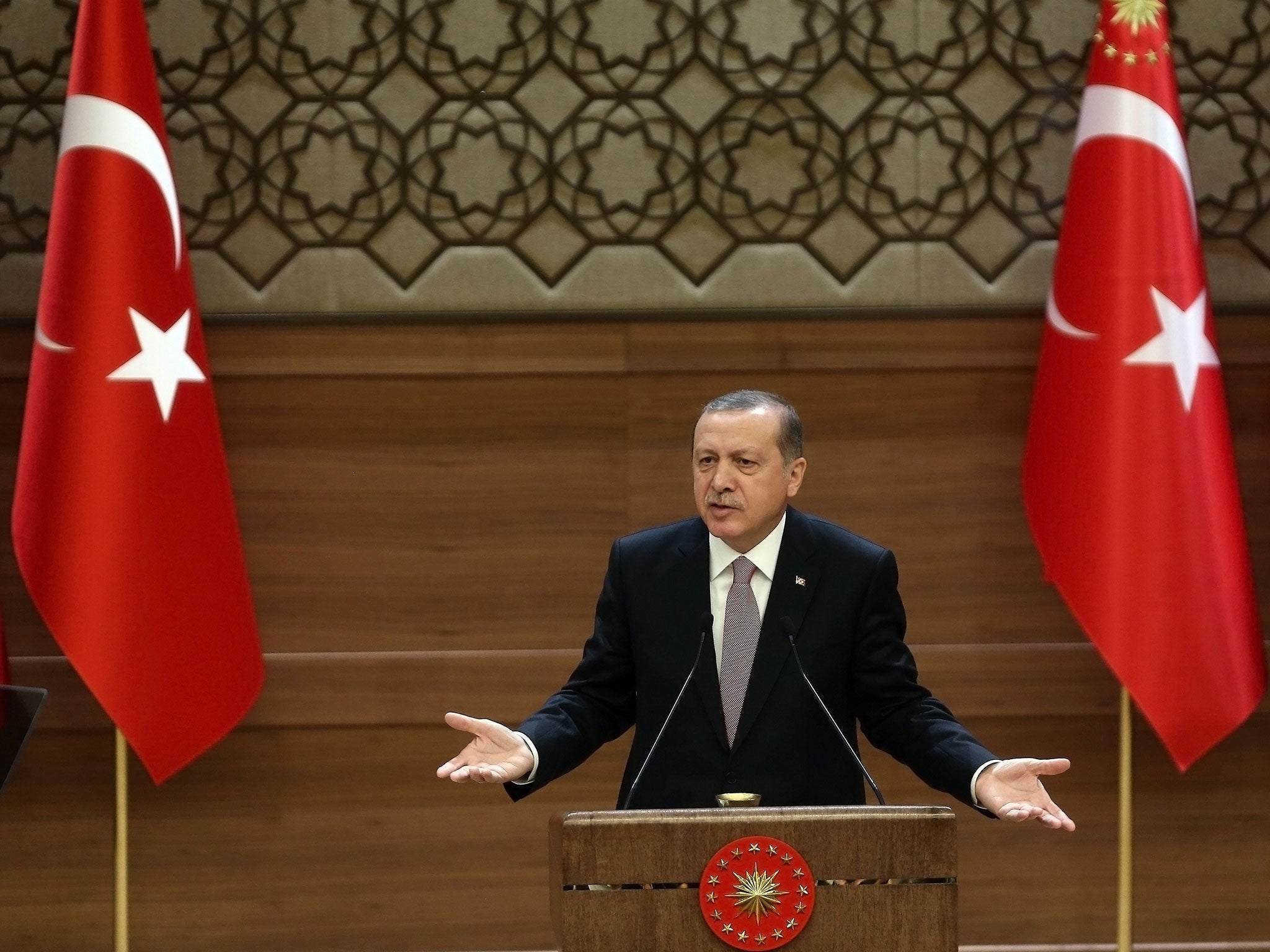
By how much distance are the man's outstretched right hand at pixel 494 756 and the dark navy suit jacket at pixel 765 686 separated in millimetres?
54

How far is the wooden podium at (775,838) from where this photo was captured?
173cm

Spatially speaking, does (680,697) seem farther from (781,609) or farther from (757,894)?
(757,894)

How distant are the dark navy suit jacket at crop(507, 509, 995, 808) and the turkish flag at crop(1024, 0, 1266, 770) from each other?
3.77 ft

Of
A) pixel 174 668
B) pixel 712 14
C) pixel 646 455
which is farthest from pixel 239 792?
pixel 712 14

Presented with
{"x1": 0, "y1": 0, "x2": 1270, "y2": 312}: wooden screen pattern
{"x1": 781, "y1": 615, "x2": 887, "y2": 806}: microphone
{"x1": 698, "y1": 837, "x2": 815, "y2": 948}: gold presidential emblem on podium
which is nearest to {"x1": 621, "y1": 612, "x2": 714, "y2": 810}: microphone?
{"x1": 781, "y1": 615, "x2": 887, "y2": 806}: microphone

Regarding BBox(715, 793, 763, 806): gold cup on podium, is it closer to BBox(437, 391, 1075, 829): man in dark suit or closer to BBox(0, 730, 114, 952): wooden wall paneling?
BBox(437, 391, 1075, 829): man in dark suit

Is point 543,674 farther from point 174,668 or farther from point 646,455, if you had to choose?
point 174,668

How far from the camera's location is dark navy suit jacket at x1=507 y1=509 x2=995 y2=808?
2.25m

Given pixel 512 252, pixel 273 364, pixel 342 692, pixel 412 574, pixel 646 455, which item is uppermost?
pixel 512 252

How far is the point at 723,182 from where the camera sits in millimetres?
3789

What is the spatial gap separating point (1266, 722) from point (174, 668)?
2.91m

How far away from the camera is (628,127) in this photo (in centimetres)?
379

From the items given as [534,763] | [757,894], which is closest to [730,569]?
[534,763]

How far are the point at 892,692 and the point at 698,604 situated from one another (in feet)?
1.17
